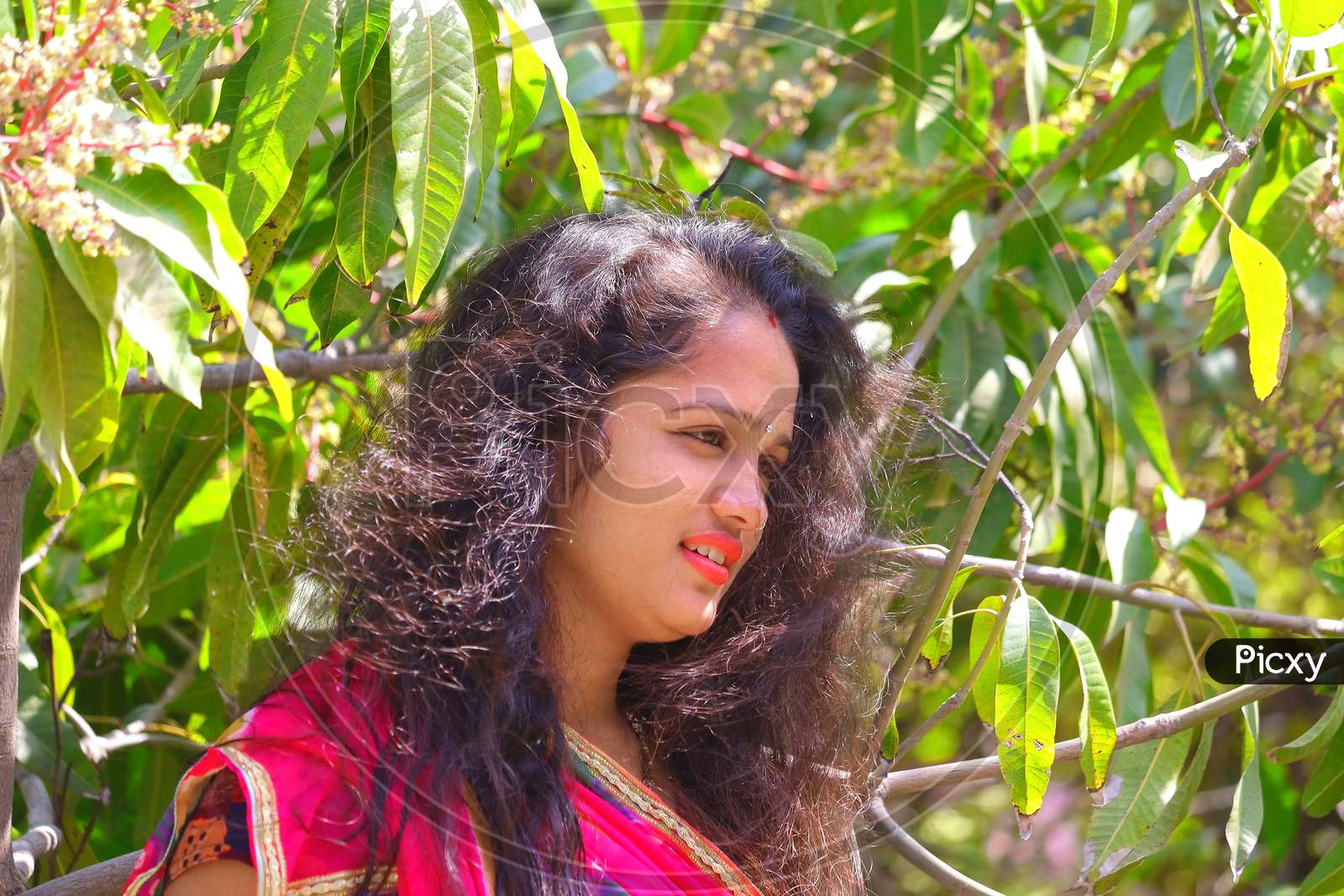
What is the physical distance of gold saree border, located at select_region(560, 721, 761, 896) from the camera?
111 cm

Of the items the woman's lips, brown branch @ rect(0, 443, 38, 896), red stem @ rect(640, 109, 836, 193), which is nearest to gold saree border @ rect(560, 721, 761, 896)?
the woman's lips

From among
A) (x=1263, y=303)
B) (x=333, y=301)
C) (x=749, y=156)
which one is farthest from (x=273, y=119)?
(x=749, y=156)

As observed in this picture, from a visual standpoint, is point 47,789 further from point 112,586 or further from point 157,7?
point 157,7

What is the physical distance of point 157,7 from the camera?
93 centimetres

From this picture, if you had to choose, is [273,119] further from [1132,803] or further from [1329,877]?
[1329,877]

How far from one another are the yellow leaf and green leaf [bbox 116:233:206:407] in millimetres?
863

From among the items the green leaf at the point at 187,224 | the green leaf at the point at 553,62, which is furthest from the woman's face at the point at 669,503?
the green leaf at the point at 187,224

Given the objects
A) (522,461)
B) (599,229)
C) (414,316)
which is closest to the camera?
(522,461)

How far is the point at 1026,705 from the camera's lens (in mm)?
1163

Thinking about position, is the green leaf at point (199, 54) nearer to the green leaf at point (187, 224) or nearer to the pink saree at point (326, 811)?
the green leaf at point (187, 224)

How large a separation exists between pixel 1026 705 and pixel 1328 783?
1.58 feet

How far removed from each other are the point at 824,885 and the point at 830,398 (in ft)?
1.58

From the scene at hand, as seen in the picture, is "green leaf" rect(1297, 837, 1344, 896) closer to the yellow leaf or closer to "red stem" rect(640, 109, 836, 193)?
the yellow leaf

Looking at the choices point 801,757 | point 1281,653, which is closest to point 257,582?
point 801,757
